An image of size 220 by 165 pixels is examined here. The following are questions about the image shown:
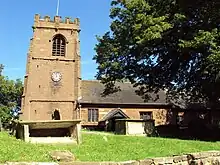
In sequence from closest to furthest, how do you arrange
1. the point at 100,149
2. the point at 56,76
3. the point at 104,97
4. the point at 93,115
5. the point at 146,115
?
the point at 100,149 → the point at 93,115 → the point at 56,76 → the point at 104,97 → the point at 146,115

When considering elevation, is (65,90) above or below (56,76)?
below

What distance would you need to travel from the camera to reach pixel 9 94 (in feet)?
224


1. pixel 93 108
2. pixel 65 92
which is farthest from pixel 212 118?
pixel 65 92

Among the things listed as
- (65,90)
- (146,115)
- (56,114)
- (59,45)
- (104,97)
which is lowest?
(146,115)

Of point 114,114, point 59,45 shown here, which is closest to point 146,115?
point 114,114

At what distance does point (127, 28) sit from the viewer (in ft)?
91.1

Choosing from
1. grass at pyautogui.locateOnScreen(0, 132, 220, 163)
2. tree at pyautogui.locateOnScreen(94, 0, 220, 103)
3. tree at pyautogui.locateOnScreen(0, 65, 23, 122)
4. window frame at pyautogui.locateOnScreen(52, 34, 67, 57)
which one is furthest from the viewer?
tree at pyautogui.locateOnScreen(0, 65, 23, 122)

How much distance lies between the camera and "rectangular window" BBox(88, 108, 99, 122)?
141ft

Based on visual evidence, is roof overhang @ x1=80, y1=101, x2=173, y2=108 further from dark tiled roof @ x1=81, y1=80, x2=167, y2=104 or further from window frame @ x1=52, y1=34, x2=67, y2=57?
window frame @ x1=52, y1=34, x2=67, y2=57

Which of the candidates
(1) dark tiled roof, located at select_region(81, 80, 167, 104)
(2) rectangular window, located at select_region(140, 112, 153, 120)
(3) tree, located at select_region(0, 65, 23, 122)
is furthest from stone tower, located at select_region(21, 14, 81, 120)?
(3) tree, located at select_region(0, 65, 23, 122)

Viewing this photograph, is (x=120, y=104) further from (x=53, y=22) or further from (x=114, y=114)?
(x=53, y=22)

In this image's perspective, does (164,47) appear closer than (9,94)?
Yes

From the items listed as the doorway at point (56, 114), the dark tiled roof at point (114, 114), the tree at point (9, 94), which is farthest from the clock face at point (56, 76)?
the tree at point (9, 94)

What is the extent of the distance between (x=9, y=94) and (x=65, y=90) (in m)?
28.9
